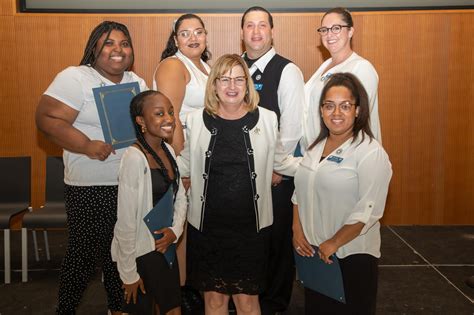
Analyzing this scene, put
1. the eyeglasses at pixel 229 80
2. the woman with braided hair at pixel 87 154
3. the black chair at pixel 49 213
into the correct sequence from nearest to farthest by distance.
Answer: the eyeglasses at pixel 229 80 < the woman with braided hair at pixel 87 154 < the black chair at pixel 49 213

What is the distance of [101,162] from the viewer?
2711 millimetres

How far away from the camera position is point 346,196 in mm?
2289

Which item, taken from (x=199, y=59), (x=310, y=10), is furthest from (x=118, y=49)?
(x=310, y=10)

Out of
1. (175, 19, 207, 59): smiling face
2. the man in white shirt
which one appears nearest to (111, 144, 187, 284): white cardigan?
the man in white shirt

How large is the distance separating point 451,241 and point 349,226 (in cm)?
314

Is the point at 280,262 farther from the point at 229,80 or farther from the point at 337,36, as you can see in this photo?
the point at 337,36

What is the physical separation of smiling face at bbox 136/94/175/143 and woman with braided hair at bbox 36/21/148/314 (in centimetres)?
38

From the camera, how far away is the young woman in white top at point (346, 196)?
226 cm

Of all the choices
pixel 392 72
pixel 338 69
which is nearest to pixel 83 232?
pixel 338 69

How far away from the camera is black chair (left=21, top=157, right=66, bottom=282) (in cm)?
400

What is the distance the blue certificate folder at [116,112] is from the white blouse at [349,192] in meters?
0.98

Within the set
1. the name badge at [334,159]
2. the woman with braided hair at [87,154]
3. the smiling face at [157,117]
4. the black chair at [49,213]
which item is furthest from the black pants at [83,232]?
the black chair at [49,213]

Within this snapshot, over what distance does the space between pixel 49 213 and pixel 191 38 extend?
76.6 inches

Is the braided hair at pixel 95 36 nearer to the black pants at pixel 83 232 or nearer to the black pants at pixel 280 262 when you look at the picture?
the black pants at pixel 83 232
